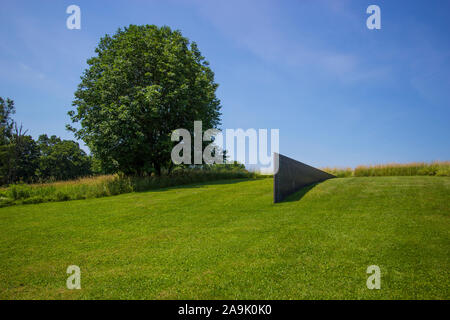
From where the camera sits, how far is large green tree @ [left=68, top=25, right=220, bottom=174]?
16656mm

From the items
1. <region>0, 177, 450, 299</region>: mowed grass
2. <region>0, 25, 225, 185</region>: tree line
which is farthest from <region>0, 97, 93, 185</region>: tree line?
<region>0, 177, 450, 299</region>: mowed grass

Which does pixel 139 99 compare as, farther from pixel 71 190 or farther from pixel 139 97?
pixel 71 190

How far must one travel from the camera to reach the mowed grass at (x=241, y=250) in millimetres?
3607

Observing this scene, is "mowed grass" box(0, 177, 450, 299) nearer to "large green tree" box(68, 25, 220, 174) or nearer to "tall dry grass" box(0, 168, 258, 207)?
"tall dry grass" box(0, 168, 258, 207)

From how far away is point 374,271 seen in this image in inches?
155

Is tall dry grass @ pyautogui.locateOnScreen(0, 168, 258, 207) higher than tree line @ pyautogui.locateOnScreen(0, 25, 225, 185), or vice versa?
tree line @ pyautogui.locateOnScreen(0, 25, 225, 185)

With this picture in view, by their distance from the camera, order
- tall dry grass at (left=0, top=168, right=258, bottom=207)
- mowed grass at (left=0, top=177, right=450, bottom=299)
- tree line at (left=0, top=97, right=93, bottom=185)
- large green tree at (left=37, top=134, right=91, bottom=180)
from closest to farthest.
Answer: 1. mowed grass at (left=0, top=177, right=450, bottom=299)
2. tall dry grass at (left=0, top=168, right=258, bottom=207)
3. tree line at (left=0, top=97, right=93, bottom=185)
4. large green tree at (left=37, top=134, right=91, bottom=180)

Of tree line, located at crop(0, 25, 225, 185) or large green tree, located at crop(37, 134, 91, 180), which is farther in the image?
large green tree, located at crop(37, 134, 91, 180)

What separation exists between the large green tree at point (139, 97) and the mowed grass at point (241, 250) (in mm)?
8811

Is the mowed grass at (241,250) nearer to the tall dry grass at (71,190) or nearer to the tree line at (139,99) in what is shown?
the tall dry grass at (71,190)

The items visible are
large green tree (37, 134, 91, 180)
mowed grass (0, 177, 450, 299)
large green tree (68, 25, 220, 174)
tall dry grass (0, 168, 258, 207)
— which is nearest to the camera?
mowed grass (0, 177, 450, 299)

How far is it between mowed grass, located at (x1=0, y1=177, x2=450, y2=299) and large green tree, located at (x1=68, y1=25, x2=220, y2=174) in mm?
8811
